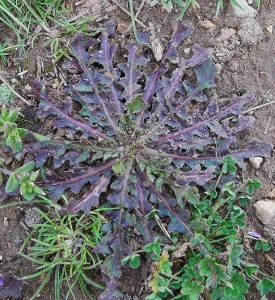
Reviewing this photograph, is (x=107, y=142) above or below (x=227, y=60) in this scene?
below

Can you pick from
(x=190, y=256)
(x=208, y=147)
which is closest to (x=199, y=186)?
(x=208, y=147)

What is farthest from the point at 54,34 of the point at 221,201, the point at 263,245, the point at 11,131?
the point at 263,245

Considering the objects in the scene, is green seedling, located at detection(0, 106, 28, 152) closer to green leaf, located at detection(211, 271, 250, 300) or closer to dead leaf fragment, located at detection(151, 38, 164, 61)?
dead leaf fragment, located at detection(151, 38, 164, 61)

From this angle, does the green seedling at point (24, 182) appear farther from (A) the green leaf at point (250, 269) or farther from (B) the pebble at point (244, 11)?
(B) the pebble at point (244, 11)

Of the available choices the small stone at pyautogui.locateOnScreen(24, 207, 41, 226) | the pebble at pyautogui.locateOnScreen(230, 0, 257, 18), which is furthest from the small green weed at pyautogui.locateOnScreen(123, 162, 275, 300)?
the pebble at pyautogui.locateOnScreen(230, 0, 257, 18)

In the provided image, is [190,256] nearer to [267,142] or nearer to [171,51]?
[267,142]

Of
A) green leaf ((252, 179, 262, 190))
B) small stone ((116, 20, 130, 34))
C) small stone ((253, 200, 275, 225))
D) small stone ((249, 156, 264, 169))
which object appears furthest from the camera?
small stone ((116, 20, 130, 34))

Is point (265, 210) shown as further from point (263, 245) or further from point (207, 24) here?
point (207, 24)
